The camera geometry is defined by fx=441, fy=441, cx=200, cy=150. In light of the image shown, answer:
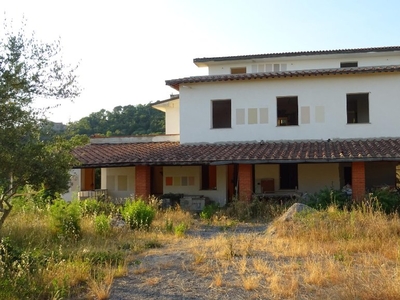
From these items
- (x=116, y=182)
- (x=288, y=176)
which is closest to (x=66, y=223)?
(x=116, y=182)

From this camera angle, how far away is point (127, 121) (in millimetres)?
42031

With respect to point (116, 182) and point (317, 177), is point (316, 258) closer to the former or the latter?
point (317, 177)

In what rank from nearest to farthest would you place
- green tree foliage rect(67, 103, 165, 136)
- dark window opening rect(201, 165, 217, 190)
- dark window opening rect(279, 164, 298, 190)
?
dark window opening rect(279, 164, 298, 190)
dark window opening rect(201, 165, 217, 190)
green tree foliage rect(67, 103, 165, 136)

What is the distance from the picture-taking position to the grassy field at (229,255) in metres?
6.33

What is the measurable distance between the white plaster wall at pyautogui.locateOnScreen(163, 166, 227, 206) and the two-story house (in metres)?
0.05

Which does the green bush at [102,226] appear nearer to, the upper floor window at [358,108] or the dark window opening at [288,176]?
the dark window opening at [288,176]

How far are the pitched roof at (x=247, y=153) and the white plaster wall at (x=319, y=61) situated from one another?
19.2 ft

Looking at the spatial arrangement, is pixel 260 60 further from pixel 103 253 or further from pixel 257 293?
pixel 257 293

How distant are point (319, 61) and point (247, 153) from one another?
874 centimetres

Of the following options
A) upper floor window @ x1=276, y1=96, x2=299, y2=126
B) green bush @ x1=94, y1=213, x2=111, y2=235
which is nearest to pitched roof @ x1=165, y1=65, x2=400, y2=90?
upper floor window @ x1=276, y1=96, x2=299, y2=126

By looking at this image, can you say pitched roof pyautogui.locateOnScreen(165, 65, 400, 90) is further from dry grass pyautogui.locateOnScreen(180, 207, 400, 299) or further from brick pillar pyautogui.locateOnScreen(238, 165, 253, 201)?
dry grass pyautogui.locateOnScreen(180, 207, 400, 299)

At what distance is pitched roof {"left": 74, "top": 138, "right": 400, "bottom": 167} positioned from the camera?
16.2 m

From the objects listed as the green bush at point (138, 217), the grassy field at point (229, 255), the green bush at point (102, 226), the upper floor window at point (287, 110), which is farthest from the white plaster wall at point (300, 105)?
the green bush at point (102, 226)

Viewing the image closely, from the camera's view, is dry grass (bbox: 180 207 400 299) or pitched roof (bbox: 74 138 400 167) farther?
pitched roof (bbox: 74 138 400 167)
